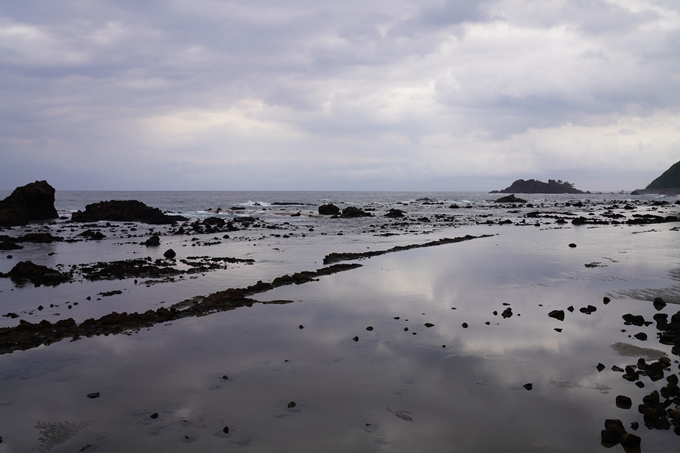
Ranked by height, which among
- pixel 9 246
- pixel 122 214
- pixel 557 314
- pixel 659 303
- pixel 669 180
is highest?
pixel 669 180

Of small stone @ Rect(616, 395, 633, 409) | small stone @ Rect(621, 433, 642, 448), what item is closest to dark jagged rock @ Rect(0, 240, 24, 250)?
small stone @ Rect(616, 395, 633, 409)

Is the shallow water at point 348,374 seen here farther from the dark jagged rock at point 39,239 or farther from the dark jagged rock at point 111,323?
the dark jagged rock at point 39,239

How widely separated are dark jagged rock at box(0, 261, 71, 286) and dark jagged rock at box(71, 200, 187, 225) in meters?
32.9

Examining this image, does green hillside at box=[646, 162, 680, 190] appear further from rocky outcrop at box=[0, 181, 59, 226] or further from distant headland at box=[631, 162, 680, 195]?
rocky outcrop at box=[0, 181, 59, 226]

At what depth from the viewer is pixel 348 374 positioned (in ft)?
25.5

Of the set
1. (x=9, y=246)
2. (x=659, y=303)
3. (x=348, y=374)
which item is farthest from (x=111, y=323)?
(x=9, y=246)

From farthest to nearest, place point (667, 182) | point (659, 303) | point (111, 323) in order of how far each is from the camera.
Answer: point (667, 182), point (659, 303), point (111, 323)

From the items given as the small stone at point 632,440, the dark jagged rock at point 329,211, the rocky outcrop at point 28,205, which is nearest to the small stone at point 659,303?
the small stone at point 632,440

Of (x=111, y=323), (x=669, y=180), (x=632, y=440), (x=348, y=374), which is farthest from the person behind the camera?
(x=669, y=180)

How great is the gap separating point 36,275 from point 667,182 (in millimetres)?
225150

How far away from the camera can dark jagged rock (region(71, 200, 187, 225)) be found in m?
50.5

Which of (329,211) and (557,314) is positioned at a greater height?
(329,211)

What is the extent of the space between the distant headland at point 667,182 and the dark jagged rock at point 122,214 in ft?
616

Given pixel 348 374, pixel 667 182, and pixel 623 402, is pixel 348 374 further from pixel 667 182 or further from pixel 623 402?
A: pixel 667 182
